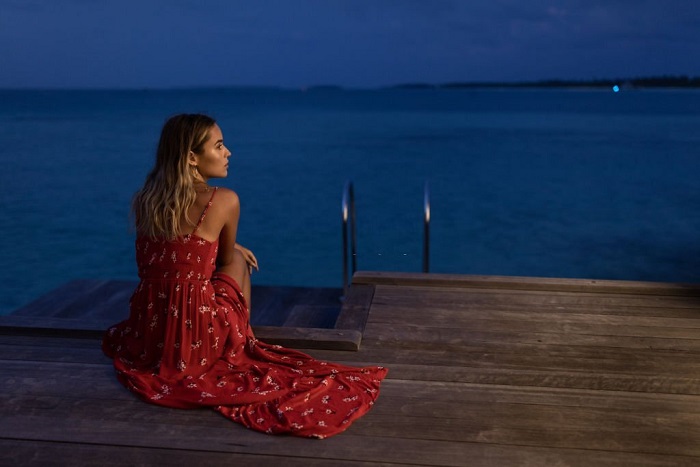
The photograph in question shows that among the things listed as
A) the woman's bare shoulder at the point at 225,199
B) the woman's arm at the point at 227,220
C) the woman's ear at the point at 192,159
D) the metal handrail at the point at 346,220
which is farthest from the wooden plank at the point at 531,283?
the woman's ear at the point at 192,159

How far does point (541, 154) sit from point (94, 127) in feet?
46.6

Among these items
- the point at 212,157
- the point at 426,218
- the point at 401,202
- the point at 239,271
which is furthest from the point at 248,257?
the point at 401,202

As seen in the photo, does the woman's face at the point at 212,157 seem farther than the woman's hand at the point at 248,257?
No

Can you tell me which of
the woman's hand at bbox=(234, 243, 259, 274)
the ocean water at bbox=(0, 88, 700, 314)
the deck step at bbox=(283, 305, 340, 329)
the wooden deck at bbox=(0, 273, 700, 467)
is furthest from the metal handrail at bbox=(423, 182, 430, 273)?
the woman's hand at bbox=(234, 243, 259, 274)

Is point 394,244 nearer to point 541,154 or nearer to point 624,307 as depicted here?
point 624,307

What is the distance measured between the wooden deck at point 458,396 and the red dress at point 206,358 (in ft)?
0.24

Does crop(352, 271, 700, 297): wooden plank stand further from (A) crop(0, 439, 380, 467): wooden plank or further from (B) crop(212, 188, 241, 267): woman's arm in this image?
(A) crop(0, 439, 380, 467): wooden plank

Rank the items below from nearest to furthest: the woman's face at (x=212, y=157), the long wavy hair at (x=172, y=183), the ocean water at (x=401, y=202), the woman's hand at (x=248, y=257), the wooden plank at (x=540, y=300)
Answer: the long wavy hair at (x=172, y=183) < the woman's face at (x=212, y=157) < the woman's hand at (x=248, y=257) < the wooden plank at (x=540, y=300) < the ocean water at (x=401, y=202)

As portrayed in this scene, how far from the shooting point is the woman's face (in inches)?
89.7

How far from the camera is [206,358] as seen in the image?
2203mm

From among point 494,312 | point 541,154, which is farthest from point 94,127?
point 494,312

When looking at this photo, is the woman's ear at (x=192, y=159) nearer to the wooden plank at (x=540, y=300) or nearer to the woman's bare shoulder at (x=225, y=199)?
the woman's bare shoulder at (x=225, y=199)

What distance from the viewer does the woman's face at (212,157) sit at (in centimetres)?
228

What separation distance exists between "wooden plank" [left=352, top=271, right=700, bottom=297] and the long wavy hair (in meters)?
1.17
